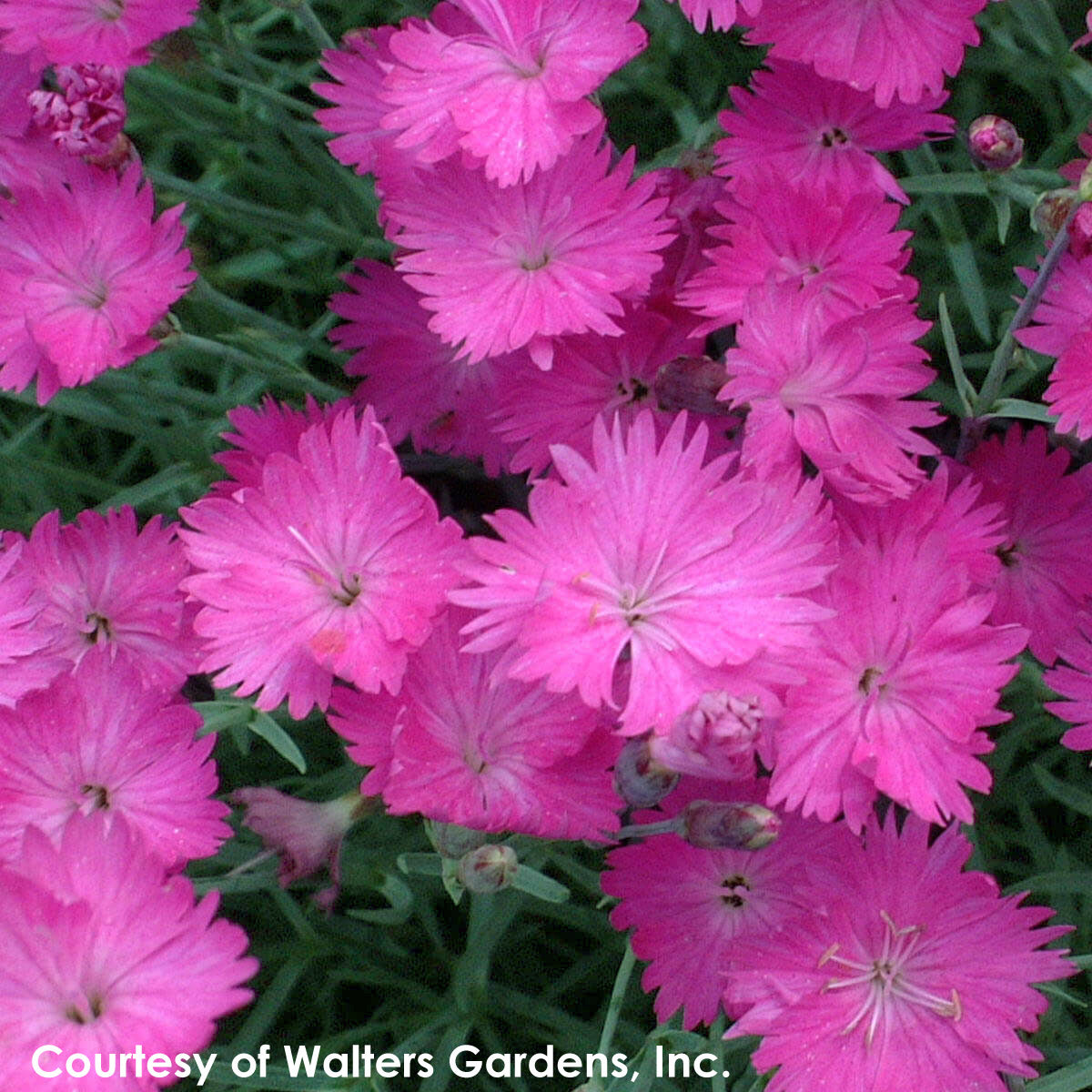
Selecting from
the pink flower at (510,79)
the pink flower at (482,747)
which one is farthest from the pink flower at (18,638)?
the pink flower at (510,79)

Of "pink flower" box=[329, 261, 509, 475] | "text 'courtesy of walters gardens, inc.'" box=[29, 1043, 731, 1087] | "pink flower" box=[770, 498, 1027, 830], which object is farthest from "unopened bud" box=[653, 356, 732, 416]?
"text 'courtesy of walters gardens, inc.'" box=[29, 1043, 731, 1087]

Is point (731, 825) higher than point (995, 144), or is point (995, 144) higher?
point (995, 144)

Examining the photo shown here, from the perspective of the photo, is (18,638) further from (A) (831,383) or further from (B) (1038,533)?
(B) (1038,533)

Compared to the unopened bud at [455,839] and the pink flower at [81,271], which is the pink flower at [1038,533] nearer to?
the unopened bud at [455,839]

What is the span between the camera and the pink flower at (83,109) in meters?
1.27

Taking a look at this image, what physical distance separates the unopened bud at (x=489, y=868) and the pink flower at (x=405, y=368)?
49cm

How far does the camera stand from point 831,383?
113 centimetres

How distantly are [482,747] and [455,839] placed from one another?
0.24 ft

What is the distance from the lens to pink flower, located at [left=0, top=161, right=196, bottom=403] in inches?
50.6

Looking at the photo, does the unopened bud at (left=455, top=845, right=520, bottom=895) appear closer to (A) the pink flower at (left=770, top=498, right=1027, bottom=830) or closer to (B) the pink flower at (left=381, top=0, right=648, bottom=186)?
(A) the pink flower at (left=770, top=498, right=1027, bottom=830)

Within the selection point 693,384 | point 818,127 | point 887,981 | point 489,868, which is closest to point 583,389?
point 693,384

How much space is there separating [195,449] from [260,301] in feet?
1.65

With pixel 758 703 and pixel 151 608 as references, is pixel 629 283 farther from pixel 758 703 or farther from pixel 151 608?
pixel 151 608

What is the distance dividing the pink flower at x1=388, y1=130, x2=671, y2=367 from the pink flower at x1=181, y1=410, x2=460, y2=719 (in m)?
0.15
